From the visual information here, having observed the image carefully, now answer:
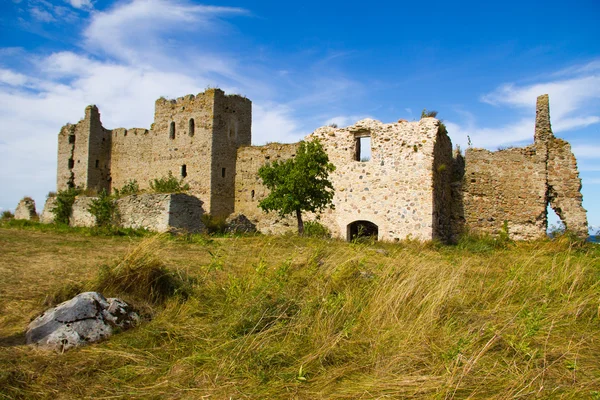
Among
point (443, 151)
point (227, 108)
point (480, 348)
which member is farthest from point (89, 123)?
point (480, 348)

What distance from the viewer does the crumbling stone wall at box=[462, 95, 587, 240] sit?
Result: 47.5 ft

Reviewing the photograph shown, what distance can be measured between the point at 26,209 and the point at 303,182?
16.8 metres

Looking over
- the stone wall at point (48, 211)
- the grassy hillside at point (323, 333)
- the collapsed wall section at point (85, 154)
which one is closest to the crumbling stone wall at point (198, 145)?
the collapsed wall section at point (85, 154)

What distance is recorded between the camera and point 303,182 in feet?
46.2

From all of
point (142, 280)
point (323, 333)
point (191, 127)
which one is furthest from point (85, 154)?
point (323, 333)

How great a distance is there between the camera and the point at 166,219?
1574 cm

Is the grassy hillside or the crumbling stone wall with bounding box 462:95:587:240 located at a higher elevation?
the crumbling stone wall with bounding box 462:95:587:240

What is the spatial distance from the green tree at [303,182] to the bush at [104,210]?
659 cm

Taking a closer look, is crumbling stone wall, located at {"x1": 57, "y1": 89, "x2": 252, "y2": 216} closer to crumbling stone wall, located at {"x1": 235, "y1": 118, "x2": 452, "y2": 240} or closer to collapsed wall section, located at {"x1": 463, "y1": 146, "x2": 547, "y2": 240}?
crumbling stone wall, located at {"x1": 235, "y1": 118, "x2": 452, "y2": 240}

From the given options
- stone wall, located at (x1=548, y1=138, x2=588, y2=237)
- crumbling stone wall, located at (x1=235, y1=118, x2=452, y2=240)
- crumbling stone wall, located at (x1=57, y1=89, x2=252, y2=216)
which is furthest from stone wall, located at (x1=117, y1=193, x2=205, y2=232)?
stone wall, located at (x1=548, y1=138, x2=588, y2=237)

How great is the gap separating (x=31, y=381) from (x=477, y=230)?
14.3 m

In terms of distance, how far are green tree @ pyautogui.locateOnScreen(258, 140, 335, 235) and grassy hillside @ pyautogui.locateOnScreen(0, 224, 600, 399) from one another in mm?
7307

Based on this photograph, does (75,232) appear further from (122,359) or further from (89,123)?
(89,123)

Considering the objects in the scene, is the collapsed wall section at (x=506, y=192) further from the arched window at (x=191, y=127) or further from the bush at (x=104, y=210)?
the bush at (x=104, y=210)
